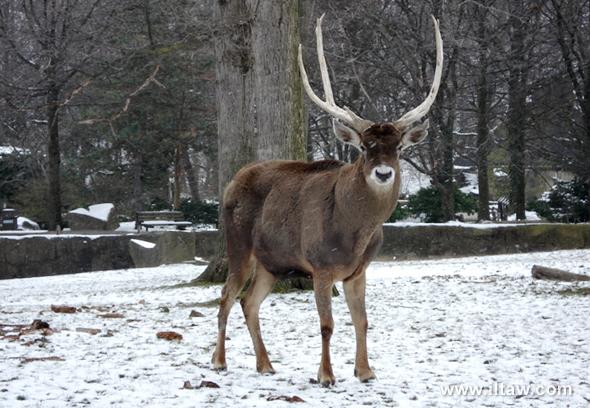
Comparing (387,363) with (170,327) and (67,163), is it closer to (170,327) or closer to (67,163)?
(170,327)

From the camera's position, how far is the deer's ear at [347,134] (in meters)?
6.31

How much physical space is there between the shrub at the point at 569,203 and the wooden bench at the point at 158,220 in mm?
11740

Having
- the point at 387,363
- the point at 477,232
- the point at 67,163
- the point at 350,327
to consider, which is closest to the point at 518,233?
the point at 477,232

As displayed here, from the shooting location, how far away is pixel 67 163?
33938 mm

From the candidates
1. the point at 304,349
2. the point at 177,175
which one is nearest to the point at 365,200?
the point at 304,349

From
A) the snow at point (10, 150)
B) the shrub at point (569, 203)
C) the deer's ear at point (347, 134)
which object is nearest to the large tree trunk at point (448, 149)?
the shrub at point (569, 203)

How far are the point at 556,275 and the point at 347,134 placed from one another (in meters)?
7.46

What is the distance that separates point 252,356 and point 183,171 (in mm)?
30781

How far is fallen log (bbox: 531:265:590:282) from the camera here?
12523 mm

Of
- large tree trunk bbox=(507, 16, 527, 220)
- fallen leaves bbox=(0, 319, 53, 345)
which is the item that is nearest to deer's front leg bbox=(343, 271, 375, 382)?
fallen leaves bbox=(0, 319, 53, 345)

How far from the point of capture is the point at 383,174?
19.5 feet

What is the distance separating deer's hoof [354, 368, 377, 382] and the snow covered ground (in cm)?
8

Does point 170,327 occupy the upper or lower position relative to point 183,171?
lower

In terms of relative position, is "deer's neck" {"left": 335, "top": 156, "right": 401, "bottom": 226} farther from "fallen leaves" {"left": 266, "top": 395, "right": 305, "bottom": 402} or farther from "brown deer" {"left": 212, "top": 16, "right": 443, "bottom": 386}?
"fallen leaves" {"left": 266, "top": 395, "right": 305, "bottom": 402}
